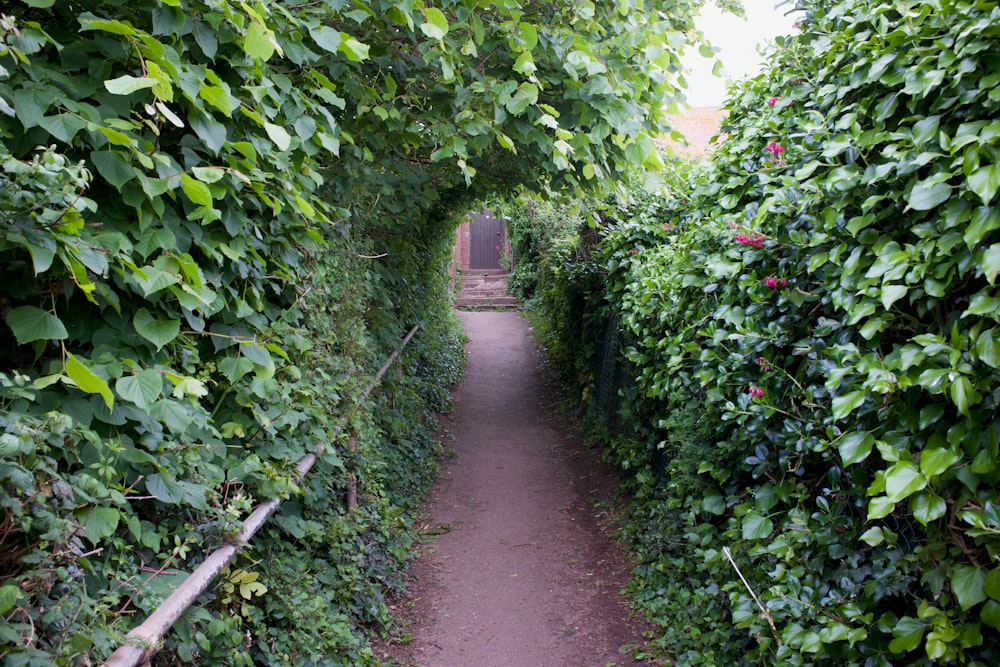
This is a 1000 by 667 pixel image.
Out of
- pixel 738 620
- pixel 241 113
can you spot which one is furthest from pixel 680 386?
pixel 241 113

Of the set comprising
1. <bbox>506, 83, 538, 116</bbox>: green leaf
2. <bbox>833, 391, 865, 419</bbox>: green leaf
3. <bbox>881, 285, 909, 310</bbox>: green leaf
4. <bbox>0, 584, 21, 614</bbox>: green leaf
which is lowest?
<bbox>0, 584, 21, 614</bbox>: green leaf

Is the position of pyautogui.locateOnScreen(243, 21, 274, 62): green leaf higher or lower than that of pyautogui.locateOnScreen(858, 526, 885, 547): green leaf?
higher

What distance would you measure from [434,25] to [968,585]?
134 inches

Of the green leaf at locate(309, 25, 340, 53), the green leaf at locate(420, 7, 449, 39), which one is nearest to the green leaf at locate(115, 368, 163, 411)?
the green leaf at locate(309, 25, 340, 53)

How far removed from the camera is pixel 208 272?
2756 millimetres

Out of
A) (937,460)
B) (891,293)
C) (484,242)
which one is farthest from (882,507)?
(484,242)

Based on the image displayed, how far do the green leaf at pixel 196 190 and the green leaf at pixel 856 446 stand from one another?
2384mm

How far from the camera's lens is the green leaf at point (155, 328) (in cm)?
233

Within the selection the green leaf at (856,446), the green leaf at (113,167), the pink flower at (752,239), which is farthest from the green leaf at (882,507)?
the green leaf at (113,167)

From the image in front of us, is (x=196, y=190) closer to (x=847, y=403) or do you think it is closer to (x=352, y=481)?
(x=847, y=403)

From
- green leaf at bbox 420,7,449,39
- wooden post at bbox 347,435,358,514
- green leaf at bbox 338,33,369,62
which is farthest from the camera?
wooden post at bbox 347,435,358,514

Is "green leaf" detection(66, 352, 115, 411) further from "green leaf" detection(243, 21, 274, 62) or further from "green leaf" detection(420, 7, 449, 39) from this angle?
"green leaf" detection(420, 7, 449, 39)

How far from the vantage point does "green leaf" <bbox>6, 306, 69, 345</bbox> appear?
195 cm

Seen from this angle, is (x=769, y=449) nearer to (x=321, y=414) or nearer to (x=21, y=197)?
(x=321, y=414)
